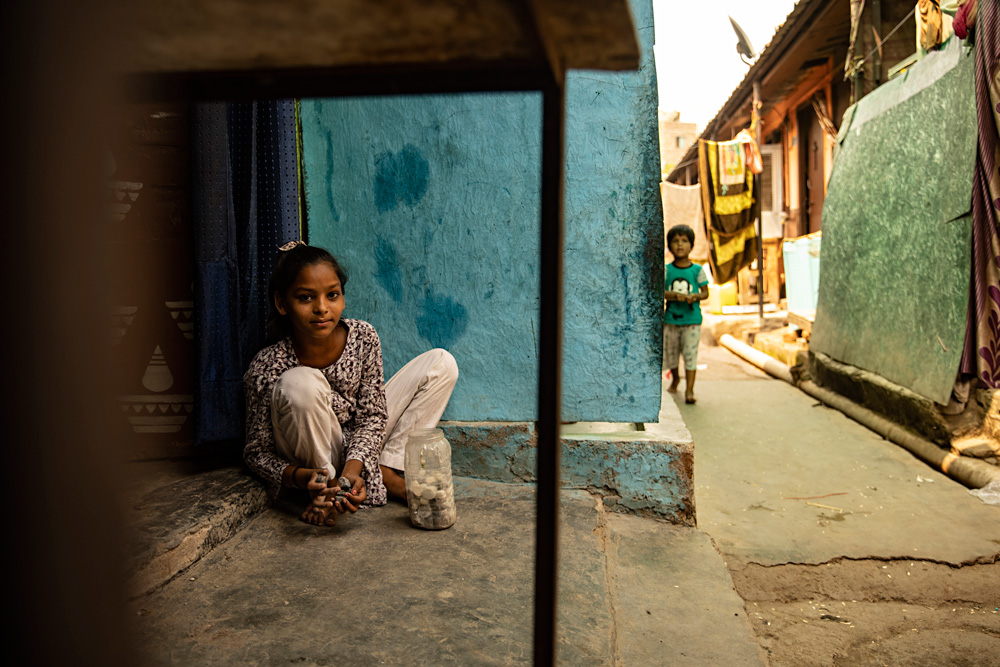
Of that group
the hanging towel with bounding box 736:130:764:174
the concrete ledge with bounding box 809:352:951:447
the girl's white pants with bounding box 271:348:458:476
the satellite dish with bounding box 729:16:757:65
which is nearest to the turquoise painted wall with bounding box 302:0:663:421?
the girl's white pants with bounding box 271:348:458:476

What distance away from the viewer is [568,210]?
280cm

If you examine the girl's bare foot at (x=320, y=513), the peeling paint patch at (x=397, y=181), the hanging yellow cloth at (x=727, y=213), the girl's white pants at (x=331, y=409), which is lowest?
the girl's bare foot at (x=320, y=513)

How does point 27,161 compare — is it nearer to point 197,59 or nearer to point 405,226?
point 197,59

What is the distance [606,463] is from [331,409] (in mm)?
1166

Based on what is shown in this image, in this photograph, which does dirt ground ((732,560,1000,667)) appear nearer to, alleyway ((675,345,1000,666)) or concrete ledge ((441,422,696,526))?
alleyway ((675,345,1000,666))

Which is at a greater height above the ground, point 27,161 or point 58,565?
point 27,161

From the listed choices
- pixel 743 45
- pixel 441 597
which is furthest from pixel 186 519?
pixel 743 45

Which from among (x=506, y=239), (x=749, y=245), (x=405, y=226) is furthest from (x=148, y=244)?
(x=749, y=245)

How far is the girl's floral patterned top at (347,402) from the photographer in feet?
7.63

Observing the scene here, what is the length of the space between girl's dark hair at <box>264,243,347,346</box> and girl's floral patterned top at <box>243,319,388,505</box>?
0.06 m

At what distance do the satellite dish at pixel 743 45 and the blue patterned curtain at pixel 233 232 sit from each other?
1195 cm

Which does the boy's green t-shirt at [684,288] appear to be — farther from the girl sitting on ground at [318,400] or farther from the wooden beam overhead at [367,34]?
the wooden beam overhead at [367,34]

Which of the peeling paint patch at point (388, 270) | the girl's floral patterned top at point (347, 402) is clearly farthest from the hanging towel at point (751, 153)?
the girl's floral patterned top at point (347, 402)

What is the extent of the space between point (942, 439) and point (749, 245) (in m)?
5.95
